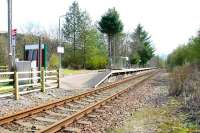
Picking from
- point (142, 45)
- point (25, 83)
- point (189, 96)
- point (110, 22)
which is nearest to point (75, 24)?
point (110, 22)

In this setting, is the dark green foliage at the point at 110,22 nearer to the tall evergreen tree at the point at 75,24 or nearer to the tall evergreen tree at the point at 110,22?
the tall evergreen tree at the point at 110,22

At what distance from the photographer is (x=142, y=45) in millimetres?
92688

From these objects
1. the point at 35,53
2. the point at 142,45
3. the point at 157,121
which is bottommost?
the point at 157,121

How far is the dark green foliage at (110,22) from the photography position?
62.4m

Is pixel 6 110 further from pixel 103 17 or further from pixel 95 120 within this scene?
pixel 103 17

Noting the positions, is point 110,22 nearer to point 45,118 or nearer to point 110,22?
point 110,22

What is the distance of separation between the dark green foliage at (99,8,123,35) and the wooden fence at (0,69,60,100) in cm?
4083

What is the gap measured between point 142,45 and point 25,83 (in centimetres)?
7440

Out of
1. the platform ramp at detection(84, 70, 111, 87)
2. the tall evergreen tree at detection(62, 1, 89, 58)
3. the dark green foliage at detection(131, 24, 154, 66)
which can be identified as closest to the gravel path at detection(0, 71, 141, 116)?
the platform ramp at detection(84, 70, 111, 87)

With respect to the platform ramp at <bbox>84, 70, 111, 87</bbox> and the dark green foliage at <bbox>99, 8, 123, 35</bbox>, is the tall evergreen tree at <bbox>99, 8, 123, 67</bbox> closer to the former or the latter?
the dark green foliage at <bbox>99, 8, 123, 35</bbox>

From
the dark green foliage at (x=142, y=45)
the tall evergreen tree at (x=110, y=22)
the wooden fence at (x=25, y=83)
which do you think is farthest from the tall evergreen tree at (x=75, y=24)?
the wooden fence at (x=25, y=83)

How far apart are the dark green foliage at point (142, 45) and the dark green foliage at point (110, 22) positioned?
91.5 ft

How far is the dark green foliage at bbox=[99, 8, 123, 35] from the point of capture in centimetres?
6238

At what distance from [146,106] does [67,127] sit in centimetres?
592
